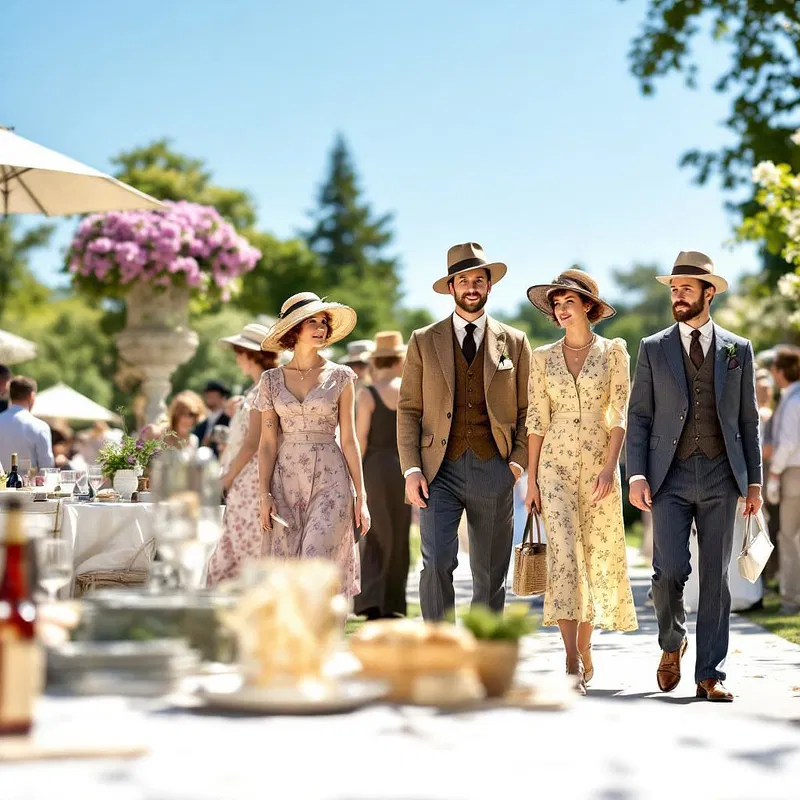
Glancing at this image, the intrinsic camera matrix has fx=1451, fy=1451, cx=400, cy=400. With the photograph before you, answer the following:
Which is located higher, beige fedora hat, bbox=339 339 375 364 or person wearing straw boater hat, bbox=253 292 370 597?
beige fedora hat, bbox=339 339 375 364

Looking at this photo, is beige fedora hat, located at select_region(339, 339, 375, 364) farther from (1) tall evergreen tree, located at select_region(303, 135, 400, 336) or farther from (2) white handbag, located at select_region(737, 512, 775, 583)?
(1) tall evergreen tree, located at select_region(303, 135, 400, 336)

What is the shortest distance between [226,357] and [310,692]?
187 feet

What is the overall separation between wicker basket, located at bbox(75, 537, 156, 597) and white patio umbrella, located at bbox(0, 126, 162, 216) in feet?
9.17

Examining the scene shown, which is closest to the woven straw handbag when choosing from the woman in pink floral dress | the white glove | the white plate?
the woman in pink floral dress

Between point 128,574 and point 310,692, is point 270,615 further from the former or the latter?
point 128,574

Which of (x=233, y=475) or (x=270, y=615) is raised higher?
(x=233, y=475)

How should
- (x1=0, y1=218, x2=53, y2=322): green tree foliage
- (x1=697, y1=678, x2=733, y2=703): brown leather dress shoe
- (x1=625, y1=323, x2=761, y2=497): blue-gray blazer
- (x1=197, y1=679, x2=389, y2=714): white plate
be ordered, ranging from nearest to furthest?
(x1=197, y1=679, x2=389, y2=714): white plate → (x1=697, y1=678, x2=733, y2=703): brown leather dress shoe → (x1=625, y1=323, x2=761, y2=497): blue-gray blazer → (x1=0, y1=218, x2=53, y2=322): green tree foliage

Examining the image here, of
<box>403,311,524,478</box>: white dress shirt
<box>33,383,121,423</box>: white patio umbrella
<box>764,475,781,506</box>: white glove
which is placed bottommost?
<box>764,475,781,506</box>: white glove

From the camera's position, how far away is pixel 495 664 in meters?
3.10

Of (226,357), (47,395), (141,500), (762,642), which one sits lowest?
(762,642)

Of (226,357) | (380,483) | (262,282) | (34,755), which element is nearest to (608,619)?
(380,483)

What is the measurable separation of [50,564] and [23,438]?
789 centimetres

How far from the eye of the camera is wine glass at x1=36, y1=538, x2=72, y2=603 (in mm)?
2971

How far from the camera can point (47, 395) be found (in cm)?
2584
